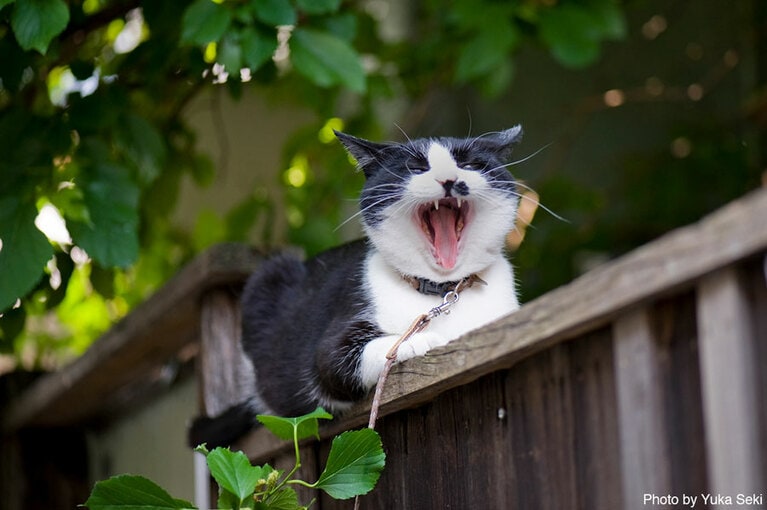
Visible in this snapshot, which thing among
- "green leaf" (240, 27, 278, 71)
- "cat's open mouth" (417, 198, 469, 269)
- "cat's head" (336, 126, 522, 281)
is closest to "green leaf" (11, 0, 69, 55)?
"green leaf" (240, 27, 278, 71)

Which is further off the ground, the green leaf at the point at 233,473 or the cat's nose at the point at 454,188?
the cat's nose at the point at 454,188

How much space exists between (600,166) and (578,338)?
392 cm

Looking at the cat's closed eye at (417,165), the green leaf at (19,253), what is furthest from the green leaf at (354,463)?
the green leaf at (19,253)

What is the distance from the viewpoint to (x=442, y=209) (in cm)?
184

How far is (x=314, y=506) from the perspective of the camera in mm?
1945

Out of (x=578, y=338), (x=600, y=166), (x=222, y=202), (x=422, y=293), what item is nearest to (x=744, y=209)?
(x=578, y=338)

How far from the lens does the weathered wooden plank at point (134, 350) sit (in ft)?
8.38

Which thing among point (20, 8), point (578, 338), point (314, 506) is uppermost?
point (20, 8)

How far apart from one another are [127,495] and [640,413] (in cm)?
75

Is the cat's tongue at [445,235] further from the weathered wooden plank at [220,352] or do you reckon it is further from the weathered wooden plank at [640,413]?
the weathered wooden plank at [220,352]

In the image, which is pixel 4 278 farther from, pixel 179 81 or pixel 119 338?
pixel 179 81

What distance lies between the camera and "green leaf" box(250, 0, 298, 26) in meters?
2.17

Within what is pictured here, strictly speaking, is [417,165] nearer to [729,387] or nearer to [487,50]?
[729,387]

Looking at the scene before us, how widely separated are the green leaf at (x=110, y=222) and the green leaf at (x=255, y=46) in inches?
15.6
